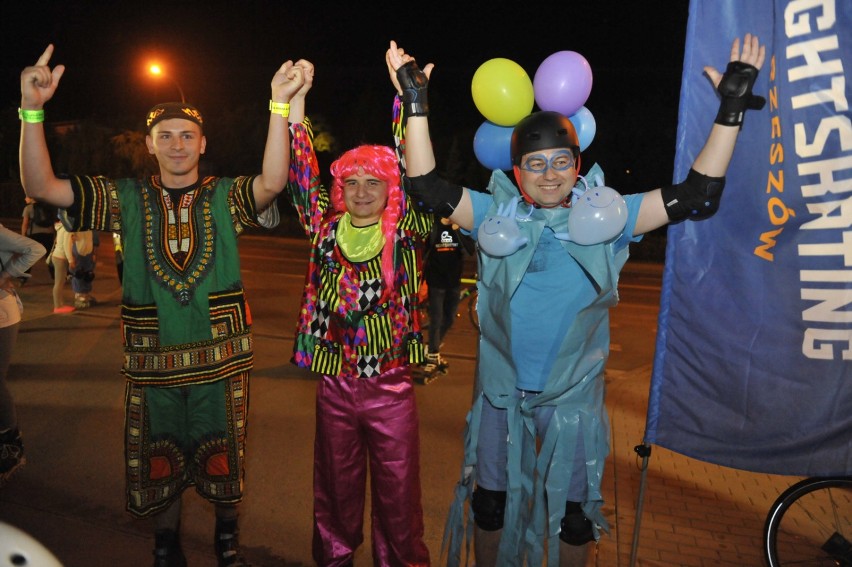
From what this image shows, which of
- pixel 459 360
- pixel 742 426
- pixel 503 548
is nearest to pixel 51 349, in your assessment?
pixel 459 360

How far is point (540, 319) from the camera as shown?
257 centimetres

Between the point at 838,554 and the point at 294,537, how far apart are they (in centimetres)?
243

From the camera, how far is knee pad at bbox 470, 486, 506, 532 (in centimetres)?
268

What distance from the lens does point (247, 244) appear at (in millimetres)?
20250

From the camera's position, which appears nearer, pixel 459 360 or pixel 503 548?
pixel 503 548

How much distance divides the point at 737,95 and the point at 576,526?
161 cm

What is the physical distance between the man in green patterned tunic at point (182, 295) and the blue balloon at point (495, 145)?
0.78 meters

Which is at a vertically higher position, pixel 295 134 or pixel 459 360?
pixel 295 134

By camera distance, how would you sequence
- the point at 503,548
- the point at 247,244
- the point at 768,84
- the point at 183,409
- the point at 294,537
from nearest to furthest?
the point at 768,84 < the point at 503,548 < the point at 183,409 < the point at 294,537 < the point at 247,244

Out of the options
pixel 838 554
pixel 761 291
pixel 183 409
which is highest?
pixel 761 291

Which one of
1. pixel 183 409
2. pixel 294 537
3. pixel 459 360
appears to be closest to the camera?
pixel 183 409

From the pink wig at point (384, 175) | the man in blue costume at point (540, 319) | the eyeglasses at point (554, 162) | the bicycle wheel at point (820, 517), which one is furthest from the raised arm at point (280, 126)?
the bicycle wheel at point (820, 517)

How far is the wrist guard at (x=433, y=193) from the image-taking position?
Result: 254 cm

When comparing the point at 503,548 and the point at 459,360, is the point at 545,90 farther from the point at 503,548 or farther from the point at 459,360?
the point at 459,360
